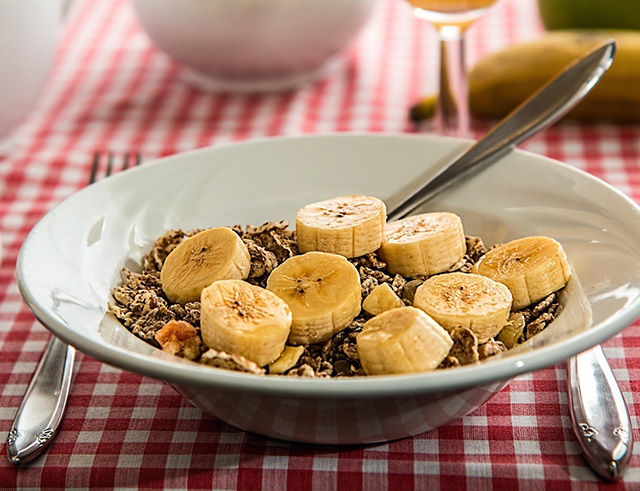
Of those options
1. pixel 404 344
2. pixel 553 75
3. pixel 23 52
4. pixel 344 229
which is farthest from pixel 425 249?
pixel 23 52

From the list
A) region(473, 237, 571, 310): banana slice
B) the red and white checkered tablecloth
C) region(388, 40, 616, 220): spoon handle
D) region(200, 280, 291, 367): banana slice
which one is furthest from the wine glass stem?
region(200, 280, 291, 367): banana slice

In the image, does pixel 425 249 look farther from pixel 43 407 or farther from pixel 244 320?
pixel 43 407

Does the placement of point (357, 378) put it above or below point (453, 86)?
above

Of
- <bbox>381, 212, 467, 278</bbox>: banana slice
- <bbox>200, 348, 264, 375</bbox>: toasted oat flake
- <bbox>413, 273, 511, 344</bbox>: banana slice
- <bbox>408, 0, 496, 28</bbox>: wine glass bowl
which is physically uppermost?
<bbox>408, 0, 496, 28</bbox>: wine glass bowl

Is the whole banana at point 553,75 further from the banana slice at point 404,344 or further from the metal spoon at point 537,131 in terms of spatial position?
the banana slice at point 404,344

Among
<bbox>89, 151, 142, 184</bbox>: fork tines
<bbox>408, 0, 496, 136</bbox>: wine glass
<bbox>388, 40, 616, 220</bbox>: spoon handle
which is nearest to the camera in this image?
<bbox>388, 40, 616, 220</bbox>: spoon handle

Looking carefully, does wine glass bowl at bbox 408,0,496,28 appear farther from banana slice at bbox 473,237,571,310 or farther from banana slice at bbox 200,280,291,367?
banana slice at bbox 200,280,291,367

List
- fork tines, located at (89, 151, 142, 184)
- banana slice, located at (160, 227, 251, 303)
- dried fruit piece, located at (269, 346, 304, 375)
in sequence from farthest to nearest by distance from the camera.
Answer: fork tines, located at (89, 151, 142, 184), banana slice, located at (160, 227, 251, 303), dried fruit piece, located at (269, 346, 304, 375)

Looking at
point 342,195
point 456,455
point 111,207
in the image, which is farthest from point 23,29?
point 456,455
